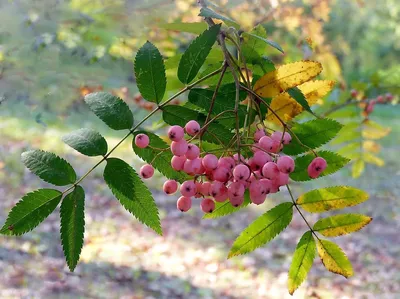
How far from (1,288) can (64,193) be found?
3329mm

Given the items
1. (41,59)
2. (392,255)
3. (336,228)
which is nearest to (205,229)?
(392,255)

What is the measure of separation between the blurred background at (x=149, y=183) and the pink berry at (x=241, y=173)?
16.9 inches

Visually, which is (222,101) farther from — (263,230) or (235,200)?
(263,230)

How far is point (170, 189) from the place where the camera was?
790 millimetres

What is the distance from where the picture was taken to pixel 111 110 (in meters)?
0.81

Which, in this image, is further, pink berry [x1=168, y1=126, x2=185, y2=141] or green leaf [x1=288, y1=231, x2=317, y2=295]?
green leaf [x1=288, y1=231, x2=317, y2=295]

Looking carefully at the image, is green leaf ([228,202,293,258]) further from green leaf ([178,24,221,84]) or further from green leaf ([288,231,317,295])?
green leaf ([178,24,221,84])

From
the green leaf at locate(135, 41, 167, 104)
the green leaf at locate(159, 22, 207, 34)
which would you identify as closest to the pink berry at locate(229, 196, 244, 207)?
the green leaf at locate(135, 41, 167, 104)

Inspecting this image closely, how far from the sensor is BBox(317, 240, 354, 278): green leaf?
862mm

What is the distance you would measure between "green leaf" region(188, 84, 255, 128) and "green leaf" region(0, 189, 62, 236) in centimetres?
26

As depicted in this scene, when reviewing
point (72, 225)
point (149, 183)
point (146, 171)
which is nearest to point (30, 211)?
point (72, 225)

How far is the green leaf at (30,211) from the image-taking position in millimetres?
753

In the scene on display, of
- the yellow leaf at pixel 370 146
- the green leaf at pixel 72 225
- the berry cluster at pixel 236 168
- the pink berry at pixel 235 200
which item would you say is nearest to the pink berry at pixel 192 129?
the berry cluster at pixel 236 168

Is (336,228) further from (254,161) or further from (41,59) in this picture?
(41,59)
